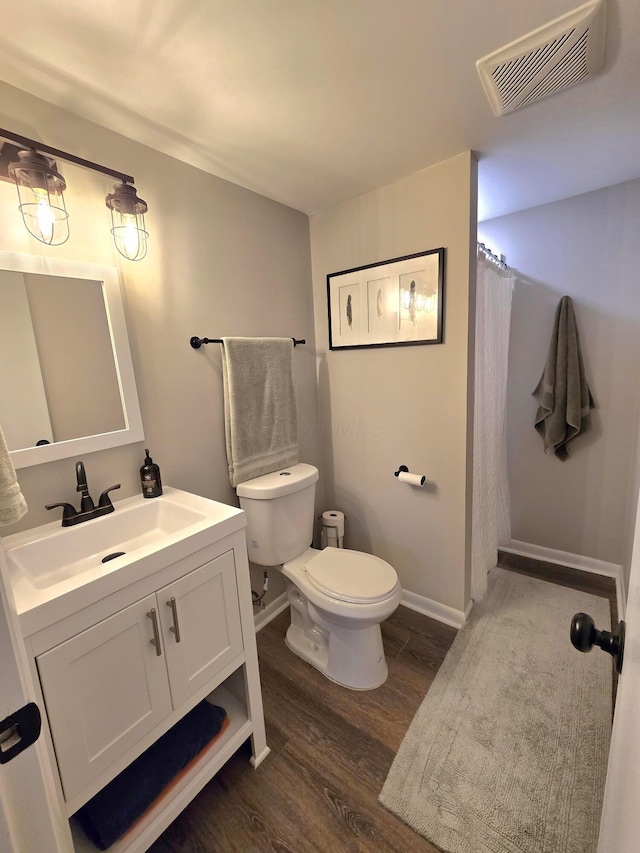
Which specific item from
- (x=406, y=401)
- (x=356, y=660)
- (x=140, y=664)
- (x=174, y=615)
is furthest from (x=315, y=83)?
(x=356, y=660)

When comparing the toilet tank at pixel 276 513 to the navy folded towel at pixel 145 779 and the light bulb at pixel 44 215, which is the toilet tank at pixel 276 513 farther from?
the light bulb at pixel 44 215

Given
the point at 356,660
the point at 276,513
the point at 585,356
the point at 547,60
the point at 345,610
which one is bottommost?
the point at 356,660

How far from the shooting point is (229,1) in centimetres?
85

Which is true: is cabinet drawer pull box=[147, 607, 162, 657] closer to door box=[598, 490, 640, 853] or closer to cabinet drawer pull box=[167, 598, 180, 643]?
cabinet drawer pull box=[167, 598, 180, 643]

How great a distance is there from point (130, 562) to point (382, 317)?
1.60 meters

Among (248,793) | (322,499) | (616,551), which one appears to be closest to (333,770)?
(248,793)

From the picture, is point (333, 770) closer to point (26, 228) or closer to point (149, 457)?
point (149, 457)

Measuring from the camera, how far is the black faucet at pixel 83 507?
46.5 inches

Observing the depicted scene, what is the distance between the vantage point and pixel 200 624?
111cm

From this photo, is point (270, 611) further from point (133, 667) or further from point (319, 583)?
point (133, 667)

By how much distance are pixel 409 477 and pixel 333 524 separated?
0.58 m

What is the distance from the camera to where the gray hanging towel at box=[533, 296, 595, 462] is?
2127 millimetres

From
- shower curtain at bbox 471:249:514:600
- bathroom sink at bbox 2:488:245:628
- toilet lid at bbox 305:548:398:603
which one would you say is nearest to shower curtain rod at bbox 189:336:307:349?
bathroom sink at bbox 2:488:245:628

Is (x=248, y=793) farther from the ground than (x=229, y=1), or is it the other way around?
Answer: (x=229, y=1)
